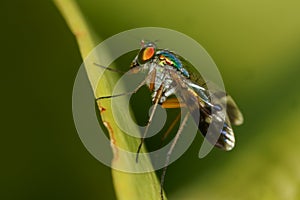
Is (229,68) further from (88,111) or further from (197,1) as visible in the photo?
(88,111)

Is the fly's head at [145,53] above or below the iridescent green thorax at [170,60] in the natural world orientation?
above

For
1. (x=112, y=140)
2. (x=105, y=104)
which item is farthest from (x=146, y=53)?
(x=112, y=140)

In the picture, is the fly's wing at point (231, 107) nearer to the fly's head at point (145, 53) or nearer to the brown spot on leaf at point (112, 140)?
the fly's head at point (145, 53)

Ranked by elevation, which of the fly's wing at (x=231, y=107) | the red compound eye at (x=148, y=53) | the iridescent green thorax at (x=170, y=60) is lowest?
the fly's wing at (x=231, y=107)

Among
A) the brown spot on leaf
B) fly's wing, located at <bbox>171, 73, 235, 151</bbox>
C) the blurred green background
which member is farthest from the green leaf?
fly's wing, located at <bbox>171, 73, 235, 151</bbox>

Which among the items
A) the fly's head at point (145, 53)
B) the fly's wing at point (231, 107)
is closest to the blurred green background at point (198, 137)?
the fly's wing at point (231, 107)

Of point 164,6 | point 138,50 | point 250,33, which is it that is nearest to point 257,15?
point 250,33
